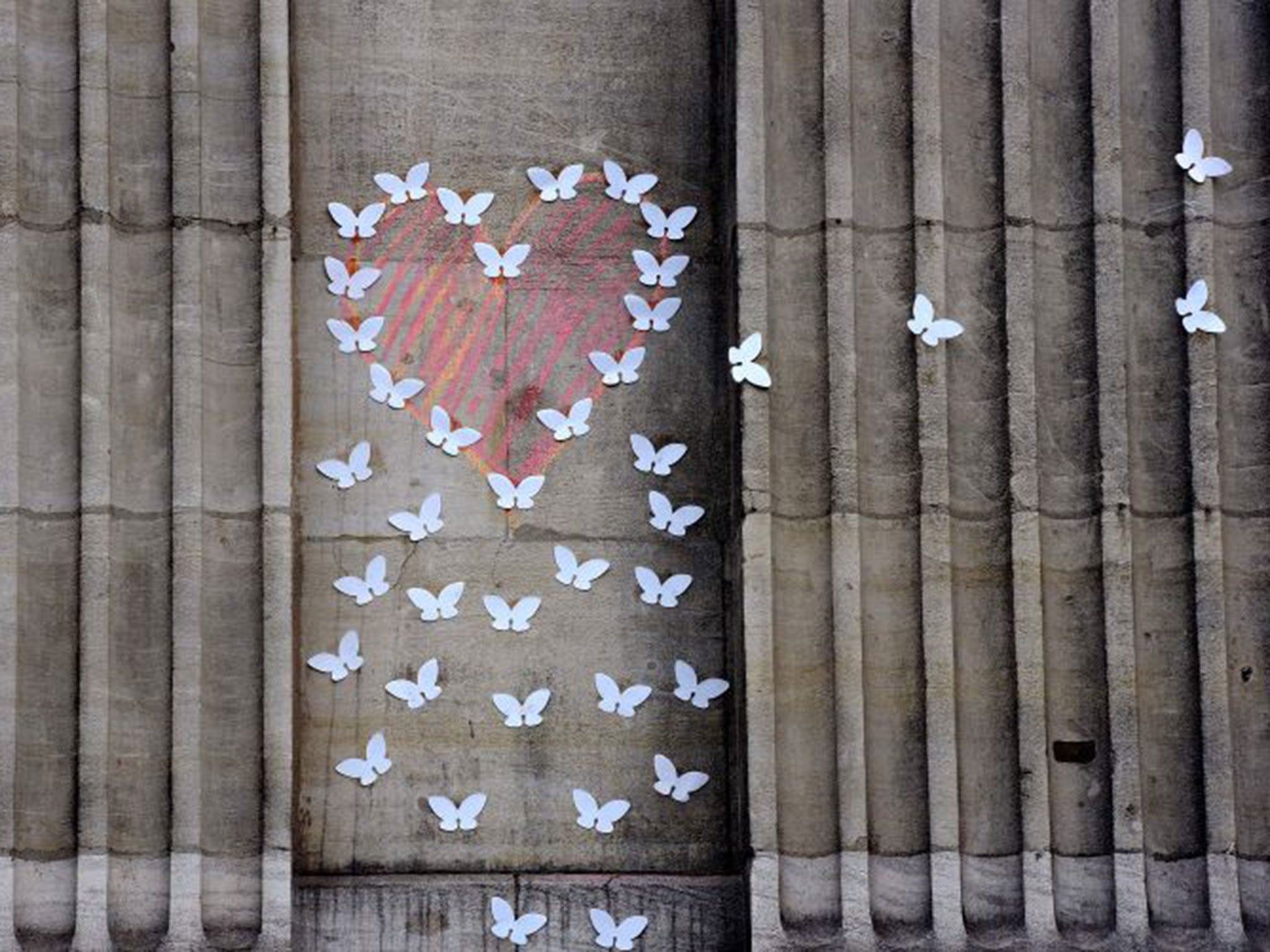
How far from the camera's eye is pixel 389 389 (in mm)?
10531

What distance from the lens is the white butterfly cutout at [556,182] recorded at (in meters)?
10.8

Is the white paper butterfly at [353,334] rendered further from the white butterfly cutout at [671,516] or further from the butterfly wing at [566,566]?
the white butterfly cutout at [671,516]

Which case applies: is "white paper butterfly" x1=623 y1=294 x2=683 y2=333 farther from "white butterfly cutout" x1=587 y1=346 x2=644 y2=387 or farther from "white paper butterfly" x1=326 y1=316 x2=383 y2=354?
"white paper butterfly" x1=326 y1=316 x2=383 y2=354

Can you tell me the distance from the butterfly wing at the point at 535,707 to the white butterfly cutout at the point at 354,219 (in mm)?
2193

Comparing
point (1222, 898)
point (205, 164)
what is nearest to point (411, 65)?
point (205, 164)

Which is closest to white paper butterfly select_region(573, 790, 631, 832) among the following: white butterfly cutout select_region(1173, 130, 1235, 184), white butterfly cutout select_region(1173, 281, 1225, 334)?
white butterfly cutout select_region(1173, 281, 1225, 334)

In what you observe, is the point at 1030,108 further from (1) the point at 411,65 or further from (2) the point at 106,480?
(2) the point at 106,480

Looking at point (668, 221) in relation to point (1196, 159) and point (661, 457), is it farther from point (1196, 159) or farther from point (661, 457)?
point (1196, 159)

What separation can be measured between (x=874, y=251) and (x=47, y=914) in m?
4.44

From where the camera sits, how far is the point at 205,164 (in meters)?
10.2

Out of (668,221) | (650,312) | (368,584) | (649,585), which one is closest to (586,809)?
(649,585)

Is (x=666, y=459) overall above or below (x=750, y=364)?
below

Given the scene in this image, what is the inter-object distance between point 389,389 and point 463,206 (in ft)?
2.99

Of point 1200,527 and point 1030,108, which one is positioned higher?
point 1030,108
